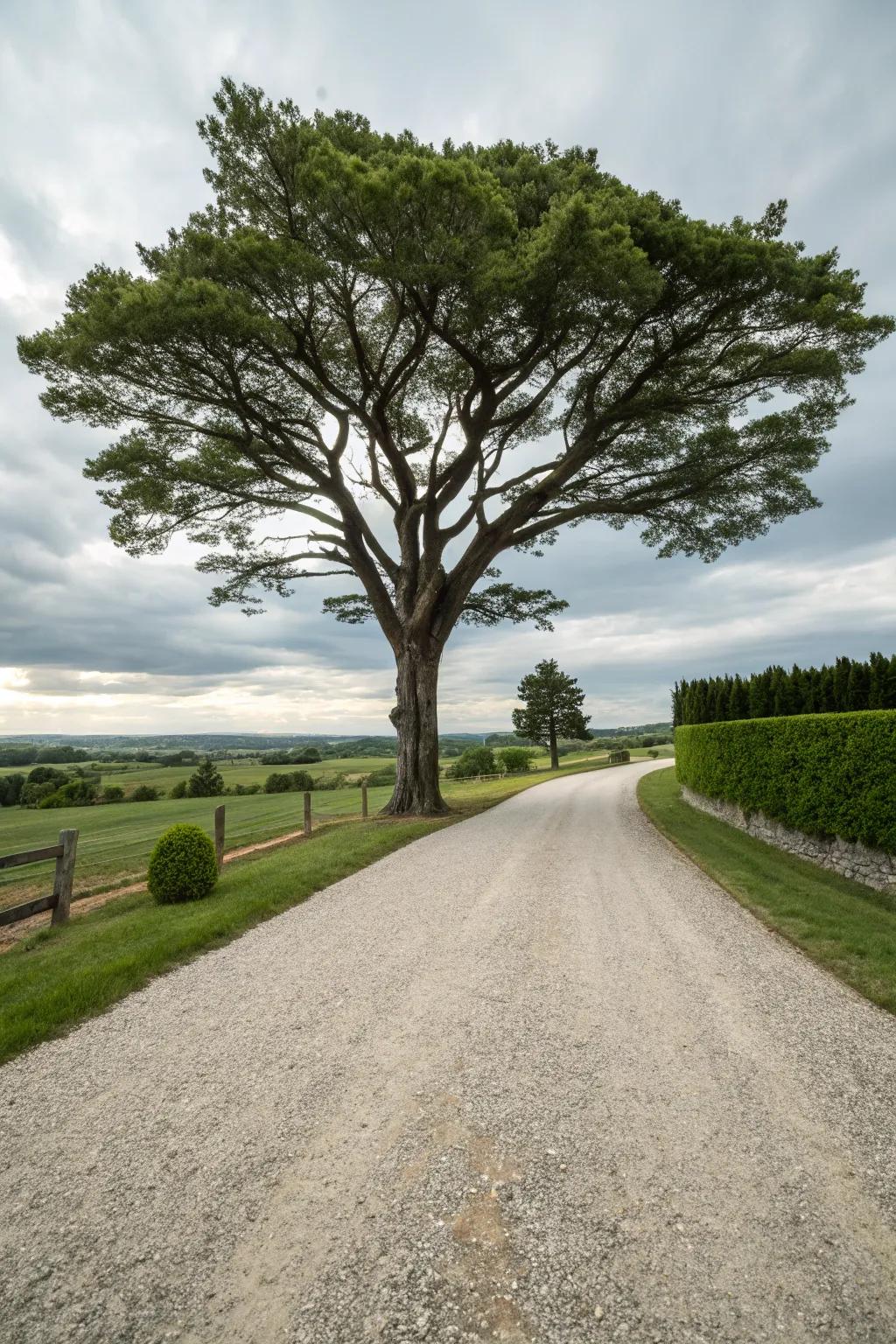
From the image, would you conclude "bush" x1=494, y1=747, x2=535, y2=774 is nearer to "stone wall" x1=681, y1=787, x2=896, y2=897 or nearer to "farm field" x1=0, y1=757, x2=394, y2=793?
"farm field" x1=0, y1=757, x2=394, y2=793

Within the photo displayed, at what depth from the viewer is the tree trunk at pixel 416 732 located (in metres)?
15.9

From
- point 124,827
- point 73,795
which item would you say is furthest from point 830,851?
point 73,795

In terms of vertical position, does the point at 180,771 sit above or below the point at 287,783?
above

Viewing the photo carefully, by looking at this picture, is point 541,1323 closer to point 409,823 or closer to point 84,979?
point 84,979

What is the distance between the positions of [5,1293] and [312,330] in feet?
48.2

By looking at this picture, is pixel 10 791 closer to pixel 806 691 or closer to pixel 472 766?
pixel 472 766

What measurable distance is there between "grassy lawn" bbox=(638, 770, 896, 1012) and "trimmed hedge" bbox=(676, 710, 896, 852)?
83 centimetres

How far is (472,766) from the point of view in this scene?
49.5 metres

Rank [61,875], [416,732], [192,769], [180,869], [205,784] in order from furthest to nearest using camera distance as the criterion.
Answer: [192,769]
[205,784]
[416,732]
[180,869]
[61,875]

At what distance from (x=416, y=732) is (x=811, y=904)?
1023 cm

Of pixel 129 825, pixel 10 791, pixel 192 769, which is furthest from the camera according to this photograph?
pixel 192 769

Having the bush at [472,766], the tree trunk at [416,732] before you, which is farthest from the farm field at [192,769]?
the tree trunk at [416,732]

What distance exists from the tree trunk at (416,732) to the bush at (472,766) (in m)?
32.3

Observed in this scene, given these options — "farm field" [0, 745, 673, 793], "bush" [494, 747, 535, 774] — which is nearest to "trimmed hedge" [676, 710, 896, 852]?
"farm field" [0, 745, 673, 793]
